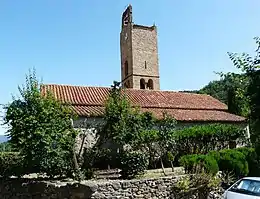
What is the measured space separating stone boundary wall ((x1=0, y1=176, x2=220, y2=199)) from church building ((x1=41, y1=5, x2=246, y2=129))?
5163mm

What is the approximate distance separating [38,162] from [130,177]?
160 inches

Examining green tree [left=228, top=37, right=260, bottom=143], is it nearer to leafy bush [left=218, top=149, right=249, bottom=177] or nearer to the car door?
leafy bush [left=218, top=149, right=249, bottom=177]

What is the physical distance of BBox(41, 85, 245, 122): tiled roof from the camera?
2309 cm

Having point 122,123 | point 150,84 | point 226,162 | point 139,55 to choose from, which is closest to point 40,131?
point 122,123

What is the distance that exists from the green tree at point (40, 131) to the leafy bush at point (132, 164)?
2586 millimetres

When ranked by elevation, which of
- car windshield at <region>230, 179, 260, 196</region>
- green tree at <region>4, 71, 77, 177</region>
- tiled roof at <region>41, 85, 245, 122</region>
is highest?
tiled roof at <region>41, 85, 245, 122</region>

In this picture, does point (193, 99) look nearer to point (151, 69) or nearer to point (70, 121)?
point (151, 69)

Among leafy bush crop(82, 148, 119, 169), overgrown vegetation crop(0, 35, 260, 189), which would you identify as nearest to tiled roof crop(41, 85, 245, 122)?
leafy bush crop(82, 148, 119, 169)

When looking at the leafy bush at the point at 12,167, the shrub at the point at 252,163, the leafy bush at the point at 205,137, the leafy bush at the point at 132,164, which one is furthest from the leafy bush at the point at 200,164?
the leafy bush at the point at 12,167

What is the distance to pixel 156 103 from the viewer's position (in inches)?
1024

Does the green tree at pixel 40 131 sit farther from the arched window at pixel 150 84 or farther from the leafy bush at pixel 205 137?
the arched window at pixel 150 84

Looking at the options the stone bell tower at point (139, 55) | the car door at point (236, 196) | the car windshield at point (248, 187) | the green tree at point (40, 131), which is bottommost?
the car door at point (236, 196)

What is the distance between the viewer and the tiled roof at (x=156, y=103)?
23.1m

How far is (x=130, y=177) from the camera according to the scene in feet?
45.5
